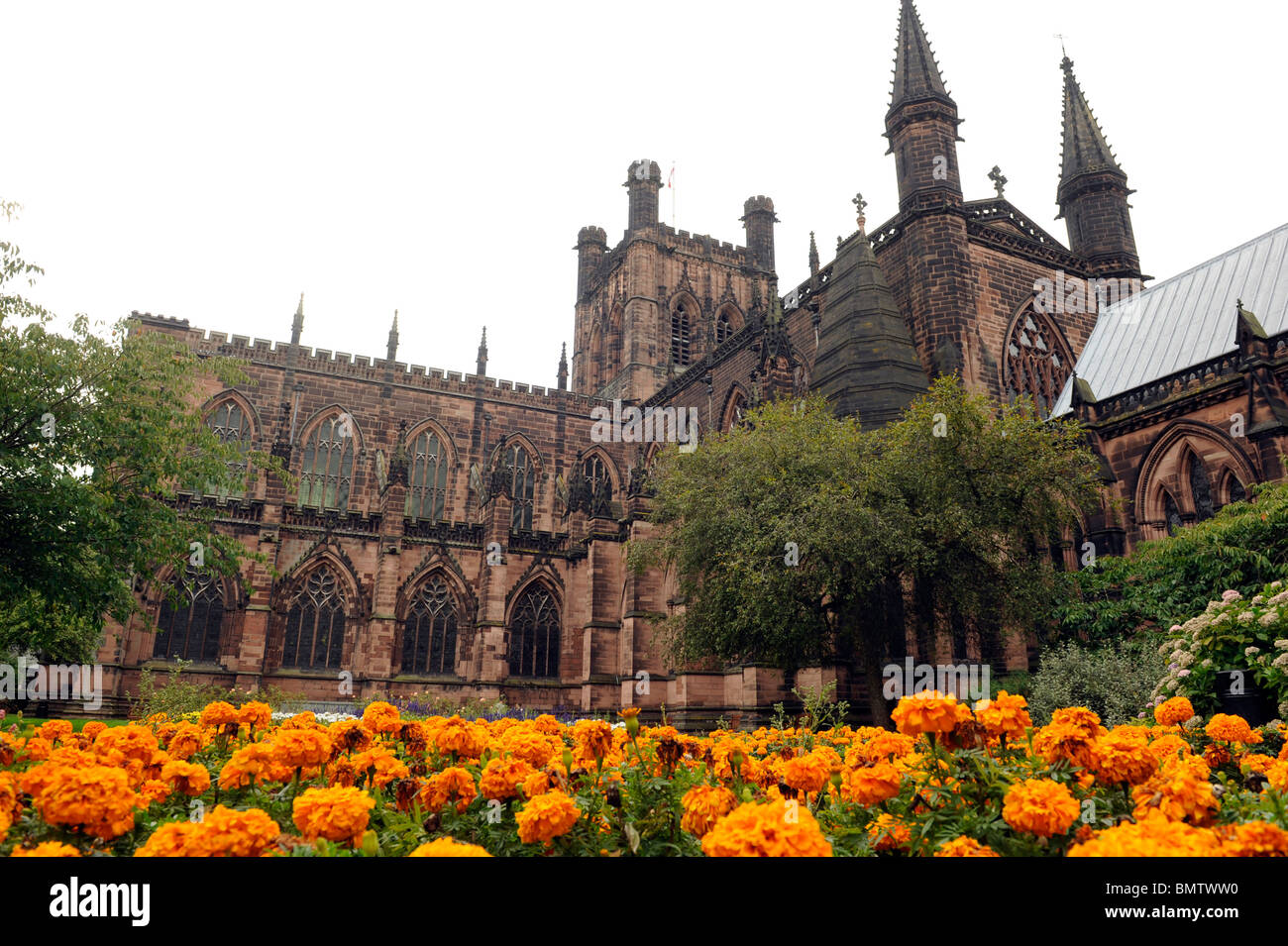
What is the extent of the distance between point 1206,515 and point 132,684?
99.4 feet

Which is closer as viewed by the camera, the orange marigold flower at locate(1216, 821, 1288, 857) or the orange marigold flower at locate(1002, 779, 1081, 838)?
the orange marigold flower at locate(1216, 821, 1288, 857)

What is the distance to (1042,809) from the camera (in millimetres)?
2762

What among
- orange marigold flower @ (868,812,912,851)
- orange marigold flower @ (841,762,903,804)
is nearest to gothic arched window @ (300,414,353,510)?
orange marigold flower @ (841,762,903,804)

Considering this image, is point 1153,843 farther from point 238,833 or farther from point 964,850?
point 238,833

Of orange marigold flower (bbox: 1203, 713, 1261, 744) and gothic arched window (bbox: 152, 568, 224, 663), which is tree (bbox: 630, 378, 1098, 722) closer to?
orange marigold flower (bbox: 1203, 713, 1261, 744)

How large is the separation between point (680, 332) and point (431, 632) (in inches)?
930

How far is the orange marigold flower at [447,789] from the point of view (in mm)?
3391

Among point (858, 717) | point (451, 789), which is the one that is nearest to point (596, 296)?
point (858, 717)

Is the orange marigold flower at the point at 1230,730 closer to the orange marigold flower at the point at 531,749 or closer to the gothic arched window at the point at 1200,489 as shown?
the orange marigold flower at the point at 531,749

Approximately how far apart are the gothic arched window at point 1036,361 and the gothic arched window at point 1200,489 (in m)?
5.53

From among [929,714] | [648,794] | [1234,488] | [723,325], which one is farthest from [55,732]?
[723,325]

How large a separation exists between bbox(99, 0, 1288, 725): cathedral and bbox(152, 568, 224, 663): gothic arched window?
7cm

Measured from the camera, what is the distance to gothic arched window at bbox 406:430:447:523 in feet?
122

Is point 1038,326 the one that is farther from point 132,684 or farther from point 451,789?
point 132,684
